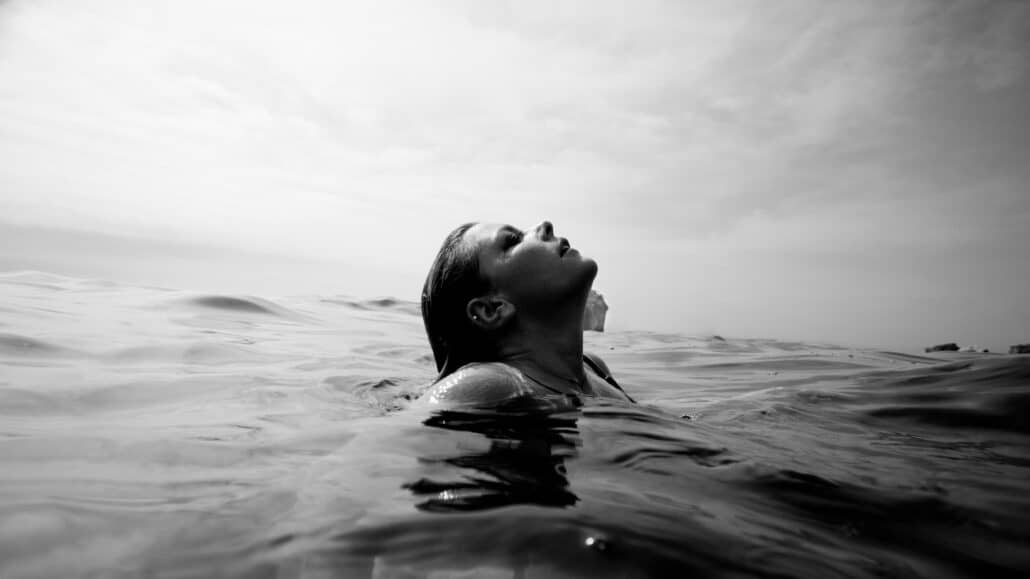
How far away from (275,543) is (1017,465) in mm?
3006

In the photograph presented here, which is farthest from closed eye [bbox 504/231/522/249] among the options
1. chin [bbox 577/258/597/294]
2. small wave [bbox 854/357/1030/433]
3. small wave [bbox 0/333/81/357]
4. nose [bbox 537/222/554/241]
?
small wave [bbox 0/333/81/357]

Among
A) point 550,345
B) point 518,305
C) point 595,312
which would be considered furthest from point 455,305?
point 595,312

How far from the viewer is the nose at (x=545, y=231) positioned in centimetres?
402

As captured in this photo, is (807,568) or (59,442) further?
(59,442)

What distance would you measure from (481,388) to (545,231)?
1.33 meters

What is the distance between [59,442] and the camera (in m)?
2.37

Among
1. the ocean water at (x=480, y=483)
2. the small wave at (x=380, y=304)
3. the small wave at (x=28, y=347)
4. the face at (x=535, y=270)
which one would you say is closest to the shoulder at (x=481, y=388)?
the ocean water at (x=480, y=483)

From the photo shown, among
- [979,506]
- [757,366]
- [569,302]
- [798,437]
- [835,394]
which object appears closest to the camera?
[979,506]

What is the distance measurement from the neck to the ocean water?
49 centimetres

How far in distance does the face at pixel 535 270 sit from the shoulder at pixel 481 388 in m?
0.70

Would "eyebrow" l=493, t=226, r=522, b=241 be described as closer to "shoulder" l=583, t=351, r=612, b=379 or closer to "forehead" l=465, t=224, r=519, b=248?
"forehead" l=465, t=224, r=519, b=248

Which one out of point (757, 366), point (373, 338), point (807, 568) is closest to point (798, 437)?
point (807, 568)

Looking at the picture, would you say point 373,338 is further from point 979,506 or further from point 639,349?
point 979,506

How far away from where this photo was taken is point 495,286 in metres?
3.90
